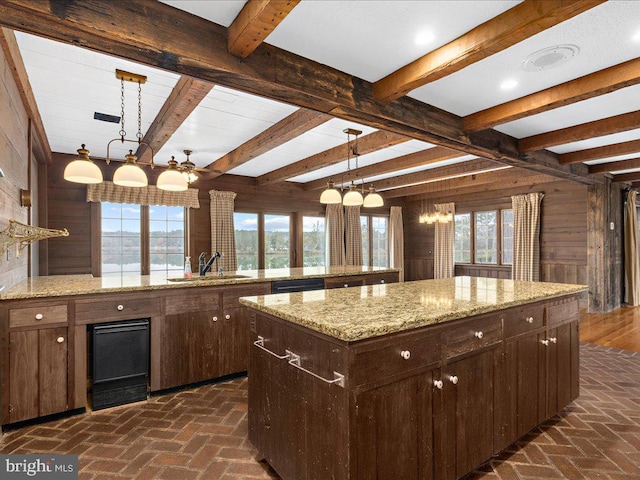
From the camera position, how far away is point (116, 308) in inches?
112

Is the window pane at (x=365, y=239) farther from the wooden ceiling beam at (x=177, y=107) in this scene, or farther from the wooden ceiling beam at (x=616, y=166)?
the wooden ceiling beam at (x=177, y=107)

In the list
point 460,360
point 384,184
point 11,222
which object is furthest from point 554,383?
point 384,184

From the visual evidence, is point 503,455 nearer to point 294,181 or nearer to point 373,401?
point 373,401

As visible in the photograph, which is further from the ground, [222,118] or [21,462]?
[222,118]

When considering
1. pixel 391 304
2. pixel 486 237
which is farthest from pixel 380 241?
pixel 391 304

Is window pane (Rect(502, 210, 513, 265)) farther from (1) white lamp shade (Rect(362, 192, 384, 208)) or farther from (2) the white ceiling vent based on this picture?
(2) the white ceiling vent

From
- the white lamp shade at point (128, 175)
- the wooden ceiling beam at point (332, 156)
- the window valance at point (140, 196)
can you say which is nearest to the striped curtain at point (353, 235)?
the wooden ceiling beam at point (332, 156)

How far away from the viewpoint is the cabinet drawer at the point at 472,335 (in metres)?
1.86

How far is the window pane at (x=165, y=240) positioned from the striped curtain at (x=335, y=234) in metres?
2.99

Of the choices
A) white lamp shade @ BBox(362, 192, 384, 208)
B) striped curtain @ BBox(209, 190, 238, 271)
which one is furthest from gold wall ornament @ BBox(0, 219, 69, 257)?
striped curtain @ BBox(209, 190, 238, 271)

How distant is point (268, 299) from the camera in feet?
7.47

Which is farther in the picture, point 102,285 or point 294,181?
point 294,181

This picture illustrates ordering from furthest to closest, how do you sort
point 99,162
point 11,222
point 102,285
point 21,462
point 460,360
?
point 99,162
point 102,285
point 11,222
point 21,462
point 460,360

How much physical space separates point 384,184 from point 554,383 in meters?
5.23
